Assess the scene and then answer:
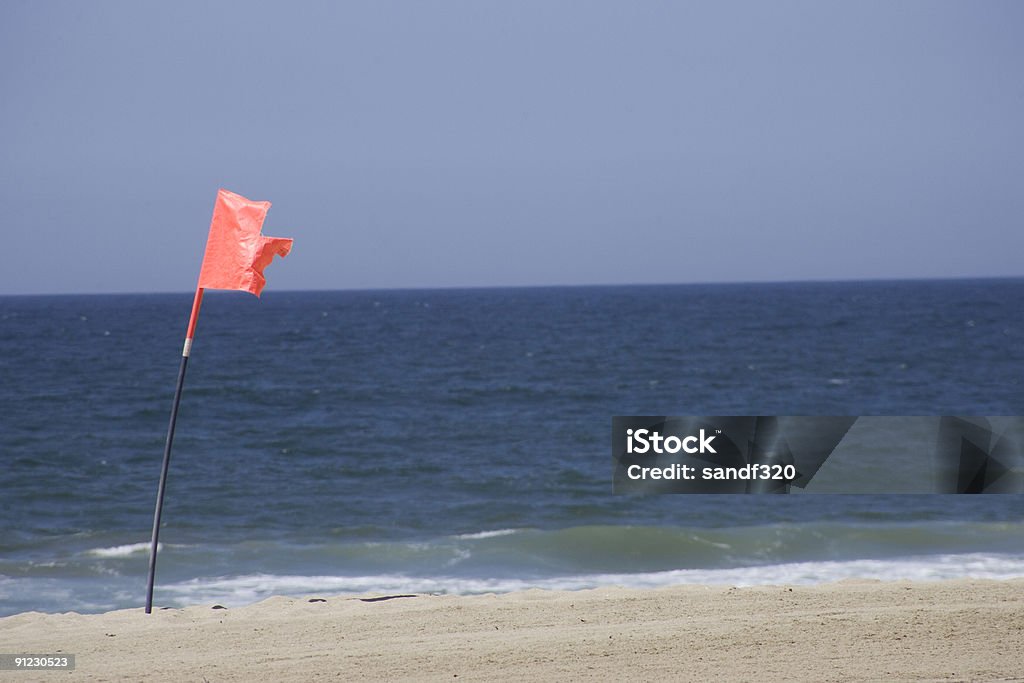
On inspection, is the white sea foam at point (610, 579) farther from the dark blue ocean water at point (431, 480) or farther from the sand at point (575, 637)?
the sand at point (575, 637)

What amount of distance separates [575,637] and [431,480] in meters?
11.5

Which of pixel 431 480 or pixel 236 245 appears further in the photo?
pixel 431 480

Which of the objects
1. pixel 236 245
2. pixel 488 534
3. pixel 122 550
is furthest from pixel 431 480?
pixel 236 245

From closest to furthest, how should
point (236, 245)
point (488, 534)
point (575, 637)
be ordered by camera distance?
point (575, 637) → point (236, 245) → point (488, 534)

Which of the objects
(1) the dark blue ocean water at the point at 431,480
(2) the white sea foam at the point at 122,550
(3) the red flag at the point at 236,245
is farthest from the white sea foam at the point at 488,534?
(3) the red flag at the point at 236,245

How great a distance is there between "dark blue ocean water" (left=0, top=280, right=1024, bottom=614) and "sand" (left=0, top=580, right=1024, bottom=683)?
2.88 metres

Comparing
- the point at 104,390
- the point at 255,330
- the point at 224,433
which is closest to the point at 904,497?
the point at 224,433

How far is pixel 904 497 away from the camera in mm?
16312

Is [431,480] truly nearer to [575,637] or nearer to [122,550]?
[122,550]

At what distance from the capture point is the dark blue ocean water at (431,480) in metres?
12.7

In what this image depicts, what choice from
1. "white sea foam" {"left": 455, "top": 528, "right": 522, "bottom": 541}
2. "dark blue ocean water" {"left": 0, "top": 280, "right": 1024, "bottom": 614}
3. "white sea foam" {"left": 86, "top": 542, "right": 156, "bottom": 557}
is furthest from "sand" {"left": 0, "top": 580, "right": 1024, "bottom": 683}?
"white sea foam" {"left": 455, "top": 528, "right": 522, "bottom": 541}

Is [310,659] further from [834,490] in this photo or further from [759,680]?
[834,490]

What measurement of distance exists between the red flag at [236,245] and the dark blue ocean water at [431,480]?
436cm

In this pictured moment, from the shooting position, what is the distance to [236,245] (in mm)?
8086
